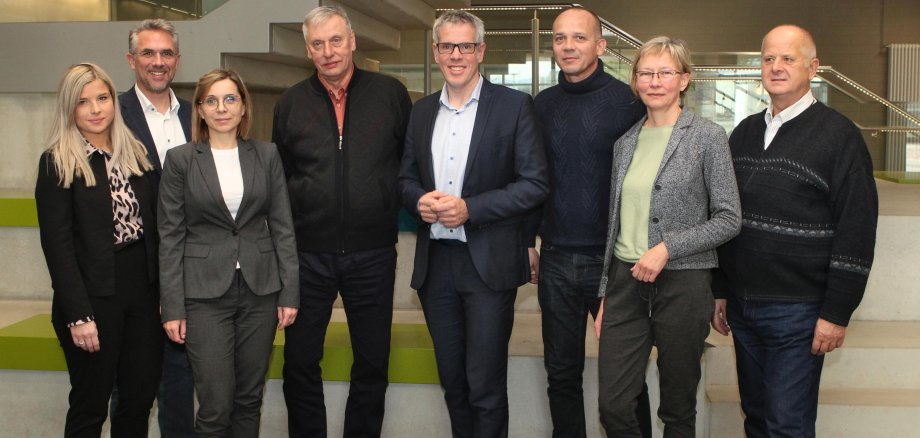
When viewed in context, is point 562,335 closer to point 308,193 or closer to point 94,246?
point 308,193

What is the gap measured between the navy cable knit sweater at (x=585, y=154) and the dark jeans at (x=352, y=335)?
63cm

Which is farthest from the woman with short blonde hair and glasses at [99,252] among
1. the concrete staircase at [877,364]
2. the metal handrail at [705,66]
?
the metal handrail at [705,66]

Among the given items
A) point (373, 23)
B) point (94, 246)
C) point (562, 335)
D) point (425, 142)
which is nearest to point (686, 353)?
point (562, 335)

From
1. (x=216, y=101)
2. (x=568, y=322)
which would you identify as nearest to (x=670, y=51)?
(x=568, y=322)

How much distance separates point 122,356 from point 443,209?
1080 millimetres

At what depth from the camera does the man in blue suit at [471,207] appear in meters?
2.66

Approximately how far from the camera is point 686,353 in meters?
2.46

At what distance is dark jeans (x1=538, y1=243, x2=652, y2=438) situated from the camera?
271 cm

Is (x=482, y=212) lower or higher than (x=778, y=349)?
higher

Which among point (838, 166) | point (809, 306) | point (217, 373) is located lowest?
point (217, 373)

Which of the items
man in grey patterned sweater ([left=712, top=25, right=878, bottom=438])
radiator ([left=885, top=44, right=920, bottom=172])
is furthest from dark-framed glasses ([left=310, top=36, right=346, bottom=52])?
radiator ([left=885, top=44, right=920, bottom=172])

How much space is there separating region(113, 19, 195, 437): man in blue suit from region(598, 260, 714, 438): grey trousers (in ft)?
4.72

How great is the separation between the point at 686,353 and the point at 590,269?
16.1 inches

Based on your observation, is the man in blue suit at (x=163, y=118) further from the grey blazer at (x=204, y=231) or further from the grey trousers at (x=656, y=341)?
the grey trousers at (x=656, y=341)
